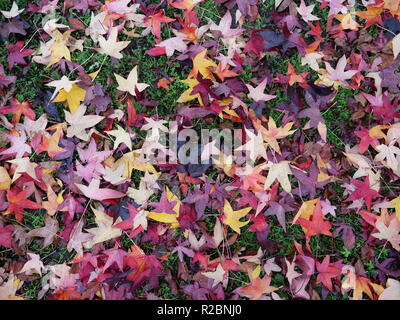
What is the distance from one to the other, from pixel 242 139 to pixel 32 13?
1394 millimetres

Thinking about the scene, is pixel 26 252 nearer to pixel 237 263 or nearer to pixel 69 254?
pixel 69 254

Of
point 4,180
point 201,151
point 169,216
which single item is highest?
point 201,151

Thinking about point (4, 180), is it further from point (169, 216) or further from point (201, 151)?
point (201, 151)

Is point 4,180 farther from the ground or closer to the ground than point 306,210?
farther from the ground

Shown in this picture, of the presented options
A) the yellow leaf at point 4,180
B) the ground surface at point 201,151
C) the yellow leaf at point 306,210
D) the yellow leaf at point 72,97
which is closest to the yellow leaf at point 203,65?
the ground surface at point 201,151

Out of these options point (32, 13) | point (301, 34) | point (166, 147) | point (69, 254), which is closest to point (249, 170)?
point (166, 147)

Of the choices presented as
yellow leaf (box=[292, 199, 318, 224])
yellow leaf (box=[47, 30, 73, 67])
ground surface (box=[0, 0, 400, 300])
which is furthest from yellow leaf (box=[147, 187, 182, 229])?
yellow leaf (box=[47, 30, 73, 67])

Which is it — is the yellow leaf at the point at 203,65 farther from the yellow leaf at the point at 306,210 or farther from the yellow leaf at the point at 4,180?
the yellow leaf at the point at 4,180

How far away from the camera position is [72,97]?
1.82m

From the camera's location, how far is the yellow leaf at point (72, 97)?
1.82 meters

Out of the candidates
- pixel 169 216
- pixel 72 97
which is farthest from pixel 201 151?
pixel 72 97

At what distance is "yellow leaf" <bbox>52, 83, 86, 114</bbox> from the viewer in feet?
5.97

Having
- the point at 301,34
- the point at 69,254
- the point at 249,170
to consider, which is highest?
the point at 301,34

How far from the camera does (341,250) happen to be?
1.80 meters
